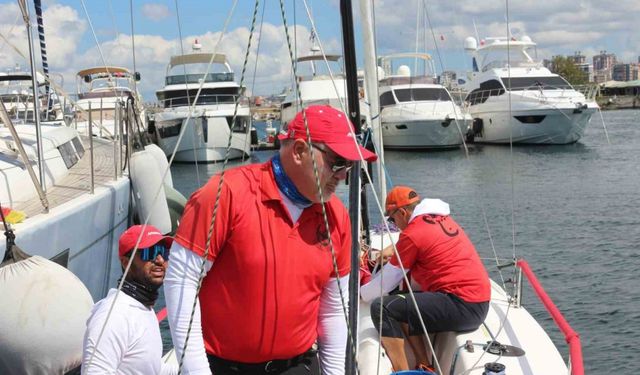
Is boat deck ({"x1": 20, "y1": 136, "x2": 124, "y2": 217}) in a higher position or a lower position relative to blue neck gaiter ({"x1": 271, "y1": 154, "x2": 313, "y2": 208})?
lower

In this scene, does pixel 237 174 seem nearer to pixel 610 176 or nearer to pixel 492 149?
pixel 610 176

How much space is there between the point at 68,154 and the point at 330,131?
312 inches

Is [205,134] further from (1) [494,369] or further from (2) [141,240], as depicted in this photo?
(2) [141,240]

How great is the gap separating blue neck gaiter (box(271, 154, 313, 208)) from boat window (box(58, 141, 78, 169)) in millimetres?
7372

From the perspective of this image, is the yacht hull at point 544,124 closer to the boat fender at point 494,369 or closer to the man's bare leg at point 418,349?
the man's bare leg at point 418,349

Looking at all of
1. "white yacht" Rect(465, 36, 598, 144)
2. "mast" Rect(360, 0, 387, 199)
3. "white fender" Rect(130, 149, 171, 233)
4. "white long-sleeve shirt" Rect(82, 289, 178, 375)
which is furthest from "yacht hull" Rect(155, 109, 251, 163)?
"white long-sleeve shirt" Rect(82, 289, 178, 375)

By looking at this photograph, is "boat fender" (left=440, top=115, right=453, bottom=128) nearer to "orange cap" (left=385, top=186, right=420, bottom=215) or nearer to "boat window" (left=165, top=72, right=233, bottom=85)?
"boat window" (left=165, top=72, right=233, bottom=85)

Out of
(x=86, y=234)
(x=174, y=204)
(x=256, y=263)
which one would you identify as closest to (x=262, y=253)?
(x=256, y=263)

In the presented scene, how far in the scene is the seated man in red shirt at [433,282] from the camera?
4613mm

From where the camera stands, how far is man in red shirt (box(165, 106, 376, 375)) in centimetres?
237

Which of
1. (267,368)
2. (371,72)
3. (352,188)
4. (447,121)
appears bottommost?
(447,121)

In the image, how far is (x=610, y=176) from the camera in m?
24.7

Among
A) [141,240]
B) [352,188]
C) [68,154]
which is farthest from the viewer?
[68,154]

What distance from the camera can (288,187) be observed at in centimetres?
247
